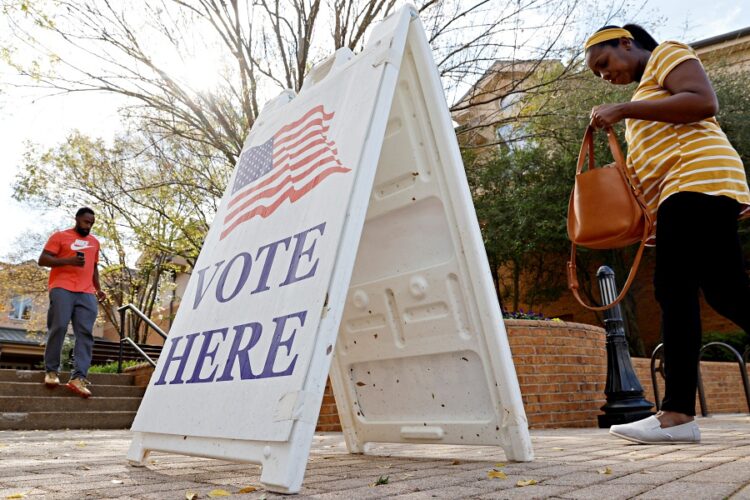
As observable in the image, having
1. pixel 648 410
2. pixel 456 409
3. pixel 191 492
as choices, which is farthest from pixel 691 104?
pixel 648 410

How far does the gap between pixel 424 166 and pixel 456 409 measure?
1.01 metres

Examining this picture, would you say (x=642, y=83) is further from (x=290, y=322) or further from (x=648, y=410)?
(x=648, y=410)

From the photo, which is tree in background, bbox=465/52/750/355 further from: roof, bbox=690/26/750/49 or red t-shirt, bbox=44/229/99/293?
red t-shirt, bbox=44/229/99/293

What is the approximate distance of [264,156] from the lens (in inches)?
101

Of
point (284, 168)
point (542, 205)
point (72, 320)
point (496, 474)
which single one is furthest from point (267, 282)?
point (542, 205)

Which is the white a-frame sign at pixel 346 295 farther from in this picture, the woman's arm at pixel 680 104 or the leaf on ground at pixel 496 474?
the woman's arm at pixel 680 104

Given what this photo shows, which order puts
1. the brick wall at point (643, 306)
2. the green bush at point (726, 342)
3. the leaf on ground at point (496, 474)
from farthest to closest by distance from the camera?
the brick wall at point (643, 306) < the green bush at point (726, 342) < the leaf on ground at point (496, 474)

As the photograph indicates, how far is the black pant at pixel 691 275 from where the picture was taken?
2238 millimetres

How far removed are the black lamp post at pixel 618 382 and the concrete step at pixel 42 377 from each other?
699cm

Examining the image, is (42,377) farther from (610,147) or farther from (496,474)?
(610,147)

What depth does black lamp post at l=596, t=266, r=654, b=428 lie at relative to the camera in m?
5.34

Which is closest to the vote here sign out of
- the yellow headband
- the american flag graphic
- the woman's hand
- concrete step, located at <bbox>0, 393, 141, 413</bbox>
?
the american flag graphic

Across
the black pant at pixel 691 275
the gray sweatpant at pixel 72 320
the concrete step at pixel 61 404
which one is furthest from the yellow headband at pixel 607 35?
the concrete step at pixel 61 404

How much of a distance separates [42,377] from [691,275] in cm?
826
